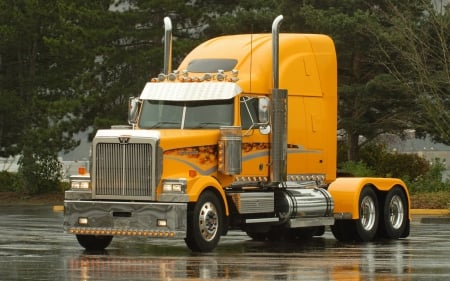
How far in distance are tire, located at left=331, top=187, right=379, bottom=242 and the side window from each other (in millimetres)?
3219

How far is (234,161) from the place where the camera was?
22.3m

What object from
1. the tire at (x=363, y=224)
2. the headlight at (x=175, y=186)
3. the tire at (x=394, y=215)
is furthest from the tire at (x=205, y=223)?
the tire at (x=394, y=215)

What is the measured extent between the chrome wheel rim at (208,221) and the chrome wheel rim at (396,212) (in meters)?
5.42

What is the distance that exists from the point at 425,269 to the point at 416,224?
13.9 metres

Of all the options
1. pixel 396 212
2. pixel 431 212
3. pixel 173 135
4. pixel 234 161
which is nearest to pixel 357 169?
pixel 431 212

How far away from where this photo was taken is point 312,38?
82.4ft

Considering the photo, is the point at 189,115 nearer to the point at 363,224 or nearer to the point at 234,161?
the point at 234,161

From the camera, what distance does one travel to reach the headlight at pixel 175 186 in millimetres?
20953

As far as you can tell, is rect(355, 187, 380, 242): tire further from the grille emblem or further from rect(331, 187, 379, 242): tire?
the grille emblem

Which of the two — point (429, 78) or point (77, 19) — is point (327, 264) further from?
point (77, 19)

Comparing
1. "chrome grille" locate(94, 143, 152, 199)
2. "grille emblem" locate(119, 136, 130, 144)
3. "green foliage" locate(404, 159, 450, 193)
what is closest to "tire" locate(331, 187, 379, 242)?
"chrome grille" locate(94, 143, 152, 199)

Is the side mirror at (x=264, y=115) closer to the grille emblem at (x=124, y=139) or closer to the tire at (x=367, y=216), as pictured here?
the grille emblem at (x=124, y=139)

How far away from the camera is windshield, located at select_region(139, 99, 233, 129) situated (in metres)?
22.6

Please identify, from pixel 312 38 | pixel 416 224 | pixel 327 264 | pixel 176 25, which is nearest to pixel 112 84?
pixel 176 25
